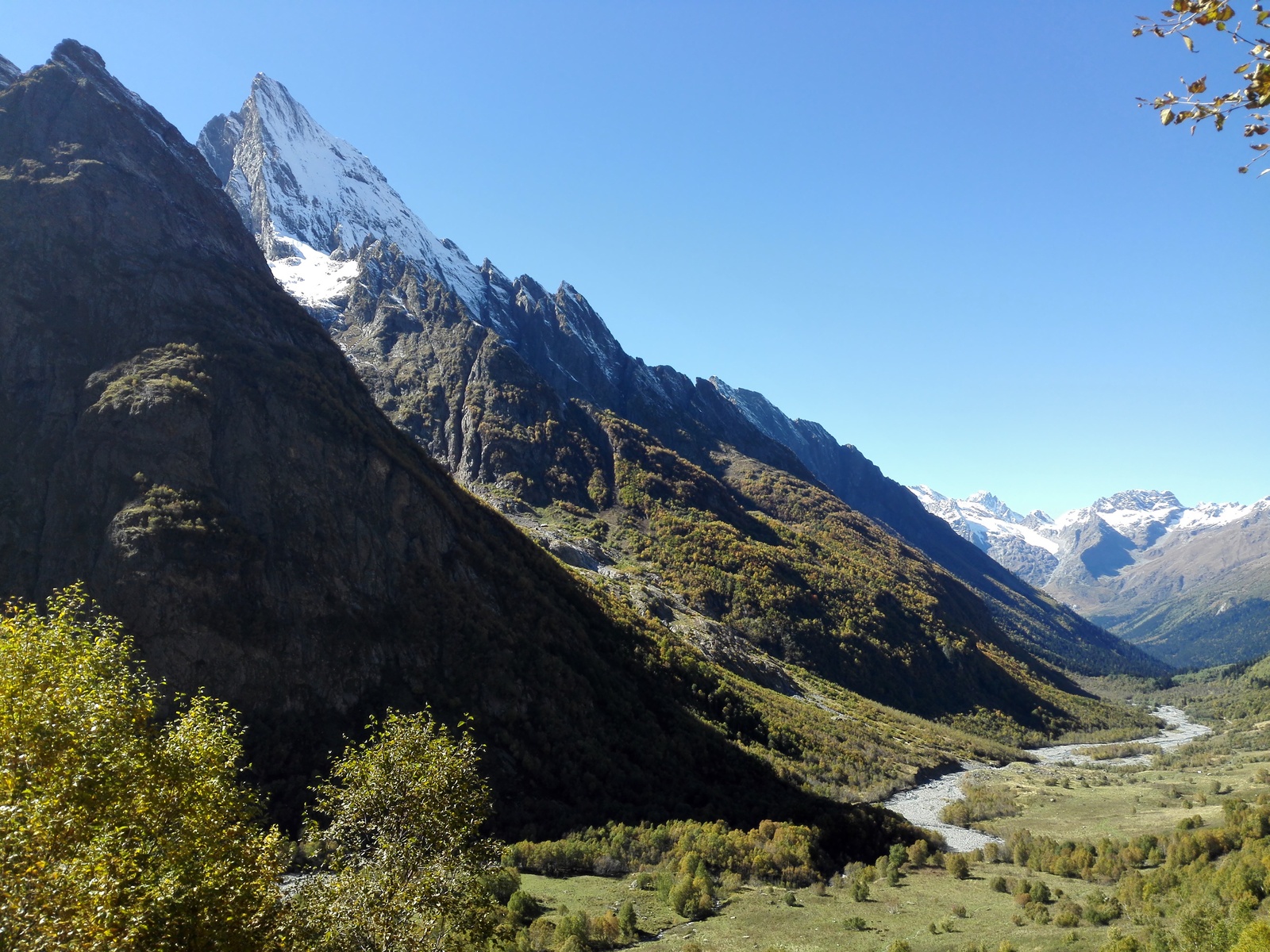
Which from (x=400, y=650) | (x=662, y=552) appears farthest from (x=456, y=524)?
(x=662, y=552)

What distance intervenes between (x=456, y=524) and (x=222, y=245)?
2015 inches

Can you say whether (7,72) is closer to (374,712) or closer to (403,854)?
(374,712)

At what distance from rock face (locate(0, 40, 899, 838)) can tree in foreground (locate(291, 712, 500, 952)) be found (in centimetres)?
2808

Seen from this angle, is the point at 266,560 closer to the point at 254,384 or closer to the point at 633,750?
the point at 254,384

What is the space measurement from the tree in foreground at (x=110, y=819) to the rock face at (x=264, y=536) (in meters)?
30.9

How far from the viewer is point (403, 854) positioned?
19.5 meters

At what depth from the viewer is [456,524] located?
7081 centimetres

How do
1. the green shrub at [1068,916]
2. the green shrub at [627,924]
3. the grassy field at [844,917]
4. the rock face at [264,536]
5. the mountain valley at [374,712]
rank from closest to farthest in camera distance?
the mountain valley at [374,712], the grassy field at [844,917], the green shrub at [627,924], the green shrub at [1068,916], the rock face at [264,536]

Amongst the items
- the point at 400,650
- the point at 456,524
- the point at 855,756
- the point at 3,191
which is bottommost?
the point at 855,756

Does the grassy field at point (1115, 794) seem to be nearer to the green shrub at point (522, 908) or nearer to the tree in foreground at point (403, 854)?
the green shrub at point (522, 908)

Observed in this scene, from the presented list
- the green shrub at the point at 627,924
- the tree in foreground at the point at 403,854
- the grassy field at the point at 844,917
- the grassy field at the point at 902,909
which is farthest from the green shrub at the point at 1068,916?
the tree in foreground at the point at 403,854

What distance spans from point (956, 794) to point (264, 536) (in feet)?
258

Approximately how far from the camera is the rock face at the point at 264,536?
48719 millimetres

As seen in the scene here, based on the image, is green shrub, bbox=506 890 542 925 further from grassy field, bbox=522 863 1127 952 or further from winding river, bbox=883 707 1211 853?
winding river, bbox=883 707 1211 853
